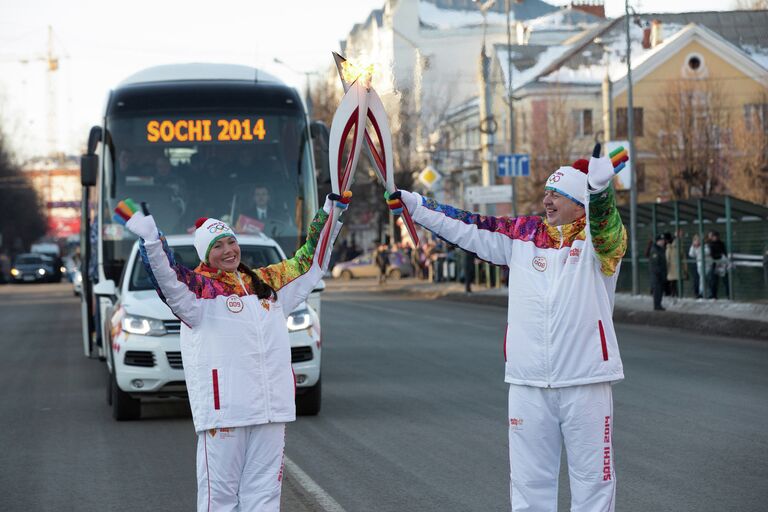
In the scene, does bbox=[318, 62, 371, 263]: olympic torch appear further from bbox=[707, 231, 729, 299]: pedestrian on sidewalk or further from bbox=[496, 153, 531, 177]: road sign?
bbox=[496, 153, 531, 177]: road sign

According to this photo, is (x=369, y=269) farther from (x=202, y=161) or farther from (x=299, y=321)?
(x=299, y=321)

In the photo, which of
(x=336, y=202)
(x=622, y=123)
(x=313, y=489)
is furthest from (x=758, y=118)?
(x=336, y=202)

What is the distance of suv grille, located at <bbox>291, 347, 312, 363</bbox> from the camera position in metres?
12.5

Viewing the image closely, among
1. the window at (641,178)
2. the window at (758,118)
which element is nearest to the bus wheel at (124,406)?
the window at (758,118)

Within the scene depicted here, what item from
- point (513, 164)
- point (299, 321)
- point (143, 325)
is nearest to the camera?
point (143, 325)

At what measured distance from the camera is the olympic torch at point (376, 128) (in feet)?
22.2

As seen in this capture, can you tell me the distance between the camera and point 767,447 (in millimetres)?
10117

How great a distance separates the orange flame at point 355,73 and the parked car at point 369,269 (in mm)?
53783

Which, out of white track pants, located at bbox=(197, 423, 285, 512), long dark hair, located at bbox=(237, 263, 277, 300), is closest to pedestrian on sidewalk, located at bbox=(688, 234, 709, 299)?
long dark hair, located at bbox=(237, 263, 277, 300)

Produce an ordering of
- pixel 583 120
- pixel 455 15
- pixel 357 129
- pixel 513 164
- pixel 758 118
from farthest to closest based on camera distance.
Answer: pixel 455 15 < pixel 583 120 < pixel 758 118 < pixel 513 164 < pixel 357 129

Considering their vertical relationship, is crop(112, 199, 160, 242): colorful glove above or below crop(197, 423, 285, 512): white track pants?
above

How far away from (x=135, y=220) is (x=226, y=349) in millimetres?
721

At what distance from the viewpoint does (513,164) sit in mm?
38125

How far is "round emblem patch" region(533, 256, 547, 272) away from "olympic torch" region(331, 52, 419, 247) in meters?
0.78
